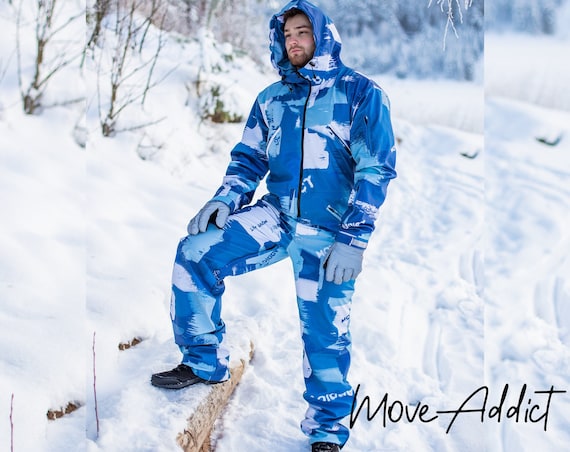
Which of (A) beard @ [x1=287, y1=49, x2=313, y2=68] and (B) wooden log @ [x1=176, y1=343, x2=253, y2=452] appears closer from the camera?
(B) wooden log @ [x1=176, y1=343, x2=253, y2=452]

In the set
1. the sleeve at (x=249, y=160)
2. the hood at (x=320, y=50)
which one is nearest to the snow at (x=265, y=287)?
the sleeve at (x=249, y=160)

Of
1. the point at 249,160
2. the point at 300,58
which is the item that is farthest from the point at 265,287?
the point at 300,58

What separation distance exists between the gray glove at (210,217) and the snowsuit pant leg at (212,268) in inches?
0.6

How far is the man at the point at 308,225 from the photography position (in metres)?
1.49

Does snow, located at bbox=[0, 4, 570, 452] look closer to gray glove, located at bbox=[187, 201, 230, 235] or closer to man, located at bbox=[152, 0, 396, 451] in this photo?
man, located at bbox=[152, 0, 396, 451]

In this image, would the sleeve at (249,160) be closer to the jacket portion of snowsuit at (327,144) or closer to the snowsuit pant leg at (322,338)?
the jacket portion of snowsuit at (327,144)

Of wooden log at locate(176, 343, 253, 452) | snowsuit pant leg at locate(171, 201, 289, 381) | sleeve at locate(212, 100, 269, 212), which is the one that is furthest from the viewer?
sleeve at locate(212, 100, 269, 212)

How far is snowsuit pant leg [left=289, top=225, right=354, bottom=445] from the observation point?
149 cm

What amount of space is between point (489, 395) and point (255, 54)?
2.68 metres

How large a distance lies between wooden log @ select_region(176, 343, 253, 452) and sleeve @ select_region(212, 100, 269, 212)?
0.48 metres

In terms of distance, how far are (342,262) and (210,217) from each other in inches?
14.4

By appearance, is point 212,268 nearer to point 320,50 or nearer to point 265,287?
point 320,50

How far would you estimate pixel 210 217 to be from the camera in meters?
1.54

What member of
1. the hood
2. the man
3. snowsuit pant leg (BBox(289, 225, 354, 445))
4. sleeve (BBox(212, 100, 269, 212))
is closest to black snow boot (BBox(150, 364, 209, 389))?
the man
